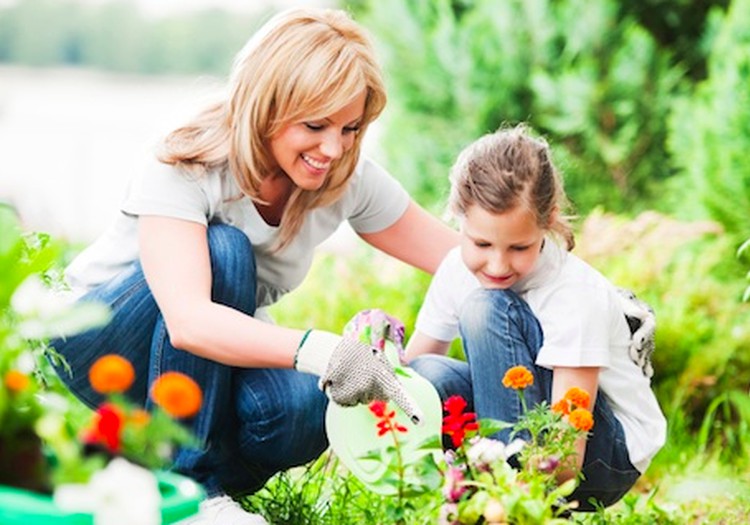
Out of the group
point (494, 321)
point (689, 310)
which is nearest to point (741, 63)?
point (689, 310)

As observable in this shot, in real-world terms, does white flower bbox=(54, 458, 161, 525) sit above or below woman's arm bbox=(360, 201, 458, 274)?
below

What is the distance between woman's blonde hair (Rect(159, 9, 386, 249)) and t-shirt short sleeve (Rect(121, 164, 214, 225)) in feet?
0.08

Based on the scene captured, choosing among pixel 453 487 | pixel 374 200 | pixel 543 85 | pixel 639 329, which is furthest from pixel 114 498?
pixel 543 85

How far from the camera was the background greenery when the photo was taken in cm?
369

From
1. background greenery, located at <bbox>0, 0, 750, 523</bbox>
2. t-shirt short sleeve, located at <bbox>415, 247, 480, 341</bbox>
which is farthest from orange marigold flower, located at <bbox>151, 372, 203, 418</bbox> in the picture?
background greenery, located at <bbox>0, 0, 750, 523</bbox>

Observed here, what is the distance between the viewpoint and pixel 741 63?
3990mm

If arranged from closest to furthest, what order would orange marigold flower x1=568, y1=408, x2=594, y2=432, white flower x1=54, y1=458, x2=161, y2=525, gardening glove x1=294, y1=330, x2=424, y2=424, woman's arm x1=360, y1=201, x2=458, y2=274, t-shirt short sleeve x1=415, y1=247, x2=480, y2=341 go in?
1. white flower x1=54, y1=458, x2=161, y2=525
2. orange marigold flower x1=568, y1=408, x2=594, y2=432
3. gardening glove x1=294, y1=330, x2=424, y2=424
4. t-shirt short sleeve x1=415, y1=247, x2=480, y2=341
5. woman's arm x1=360, y1=201, x2=458, y2=274

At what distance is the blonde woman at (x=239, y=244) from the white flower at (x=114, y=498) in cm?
94

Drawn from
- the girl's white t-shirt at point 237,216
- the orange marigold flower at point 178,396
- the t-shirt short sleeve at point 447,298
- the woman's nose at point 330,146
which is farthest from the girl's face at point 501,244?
the orange marigold flower at point 178,396

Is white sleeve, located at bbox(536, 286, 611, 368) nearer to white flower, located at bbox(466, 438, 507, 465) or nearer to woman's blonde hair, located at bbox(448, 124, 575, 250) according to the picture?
woman's blonde hair, located at bbox(448, 124, 575, 250)

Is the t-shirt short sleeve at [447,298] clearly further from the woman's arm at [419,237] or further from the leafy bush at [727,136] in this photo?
the leafy bush at [727,136]

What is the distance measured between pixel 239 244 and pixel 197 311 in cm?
20

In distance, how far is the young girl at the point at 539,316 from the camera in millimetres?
2396

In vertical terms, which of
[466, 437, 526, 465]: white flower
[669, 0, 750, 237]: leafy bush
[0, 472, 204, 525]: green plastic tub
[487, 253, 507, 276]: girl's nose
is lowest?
[0, 472, 204, 525]: green plastic tub
